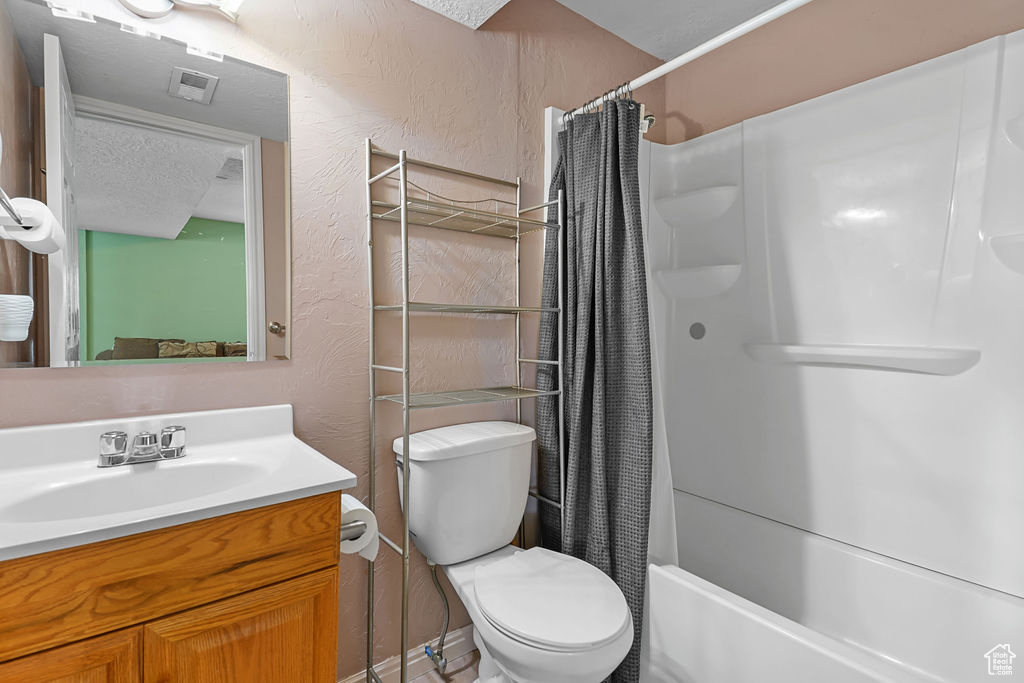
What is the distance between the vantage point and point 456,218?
155 cm

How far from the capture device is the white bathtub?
1.08 metres

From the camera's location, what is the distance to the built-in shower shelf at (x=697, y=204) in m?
1.94

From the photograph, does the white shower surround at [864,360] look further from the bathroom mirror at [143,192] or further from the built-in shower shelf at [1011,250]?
the bathroom mirror at [143,192]

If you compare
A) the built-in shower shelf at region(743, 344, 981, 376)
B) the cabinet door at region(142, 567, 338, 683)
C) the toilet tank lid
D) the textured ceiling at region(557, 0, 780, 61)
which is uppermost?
the textured ceiling at region(557, 0, 780, 61)

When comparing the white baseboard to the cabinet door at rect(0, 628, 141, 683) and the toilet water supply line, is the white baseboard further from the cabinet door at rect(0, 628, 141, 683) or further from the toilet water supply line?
the cabinet door at rect(0, 628, 141, 683)

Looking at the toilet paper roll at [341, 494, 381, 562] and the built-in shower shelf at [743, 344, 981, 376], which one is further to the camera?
the built-in shower shelf at [743, 344, 981, 376]

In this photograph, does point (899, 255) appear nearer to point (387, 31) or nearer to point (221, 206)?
point (387, 31)

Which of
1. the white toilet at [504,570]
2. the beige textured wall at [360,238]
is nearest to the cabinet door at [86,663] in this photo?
the beige textured wall at [360,238]

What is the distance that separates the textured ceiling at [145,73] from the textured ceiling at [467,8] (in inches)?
21.2

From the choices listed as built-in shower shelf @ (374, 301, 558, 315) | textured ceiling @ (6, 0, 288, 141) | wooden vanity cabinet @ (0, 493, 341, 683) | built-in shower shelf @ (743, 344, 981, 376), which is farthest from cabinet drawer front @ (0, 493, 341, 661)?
built-in shower shelf @ (743, 344, 981, 376)

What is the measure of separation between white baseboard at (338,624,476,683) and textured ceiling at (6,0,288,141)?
1.54 metres

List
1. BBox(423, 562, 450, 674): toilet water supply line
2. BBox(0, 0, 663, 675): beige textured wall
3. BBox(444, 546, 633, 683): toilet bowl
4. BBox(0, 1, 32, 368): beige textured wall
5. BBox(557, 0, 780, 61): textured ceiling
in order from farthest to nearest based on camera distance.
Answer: BBox(557, 0, 780, 61): textured ceiling → BBox(423, 562, 450, 674): toilet water supply line → BBox(0, 0, 663, 675): beige textured wall → BBox(444, 546, 633, 683): toilet bowl → BBox(0, 1, 32, 368): beige textured wall

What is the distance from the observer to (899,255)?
1531 millimetres

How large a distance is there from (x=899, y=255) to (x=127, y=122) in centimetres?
213
